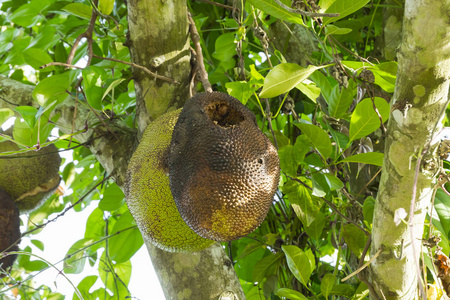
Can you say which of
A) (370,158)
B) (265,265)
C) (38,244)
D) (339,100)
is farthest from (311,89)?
(38,244)

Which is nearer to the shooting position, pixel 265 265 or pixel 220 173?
pixel 220 173

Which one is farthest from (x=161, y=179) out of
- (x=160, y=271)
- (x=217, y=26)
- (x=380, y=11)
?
(x=380, y=11)

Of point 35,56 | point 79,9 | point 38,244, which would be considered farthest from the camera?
point 38,244

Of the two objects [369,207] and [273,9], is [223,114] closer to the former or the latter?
[273,9]

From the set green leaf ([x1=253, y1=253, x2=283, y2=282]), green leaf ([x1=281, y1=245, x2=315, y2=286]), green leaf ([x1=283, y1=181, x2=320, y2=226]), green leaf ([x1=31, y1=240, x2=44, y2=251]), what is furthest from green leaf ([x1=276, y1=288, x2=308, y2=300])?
green leaf ([x1=31, y1=240, x2=44, y2=251])

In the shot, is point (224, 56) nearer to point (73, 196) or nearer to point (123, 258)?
point (123, 258)

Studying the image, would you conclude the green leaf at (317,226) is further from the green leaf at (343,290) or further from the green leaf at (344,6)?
the green leaf at (344,6)

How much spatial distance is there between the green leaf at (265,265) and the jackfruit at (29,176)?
0.72 m

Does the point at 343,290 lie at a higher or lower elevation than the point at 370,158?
lower

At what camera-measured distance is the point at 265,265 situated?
1301 millimetres

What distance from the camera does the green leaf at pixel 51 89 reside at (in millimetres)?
1033

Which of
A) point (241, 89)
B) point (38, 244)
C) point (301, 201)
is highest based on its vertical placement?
point (241, 89)

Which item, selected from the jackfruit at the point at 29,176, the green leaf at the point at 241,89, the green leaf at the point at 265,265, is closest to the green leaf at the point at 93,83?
the green leaf at the point at 241,89

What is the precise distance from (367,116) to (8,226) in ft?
3.43
